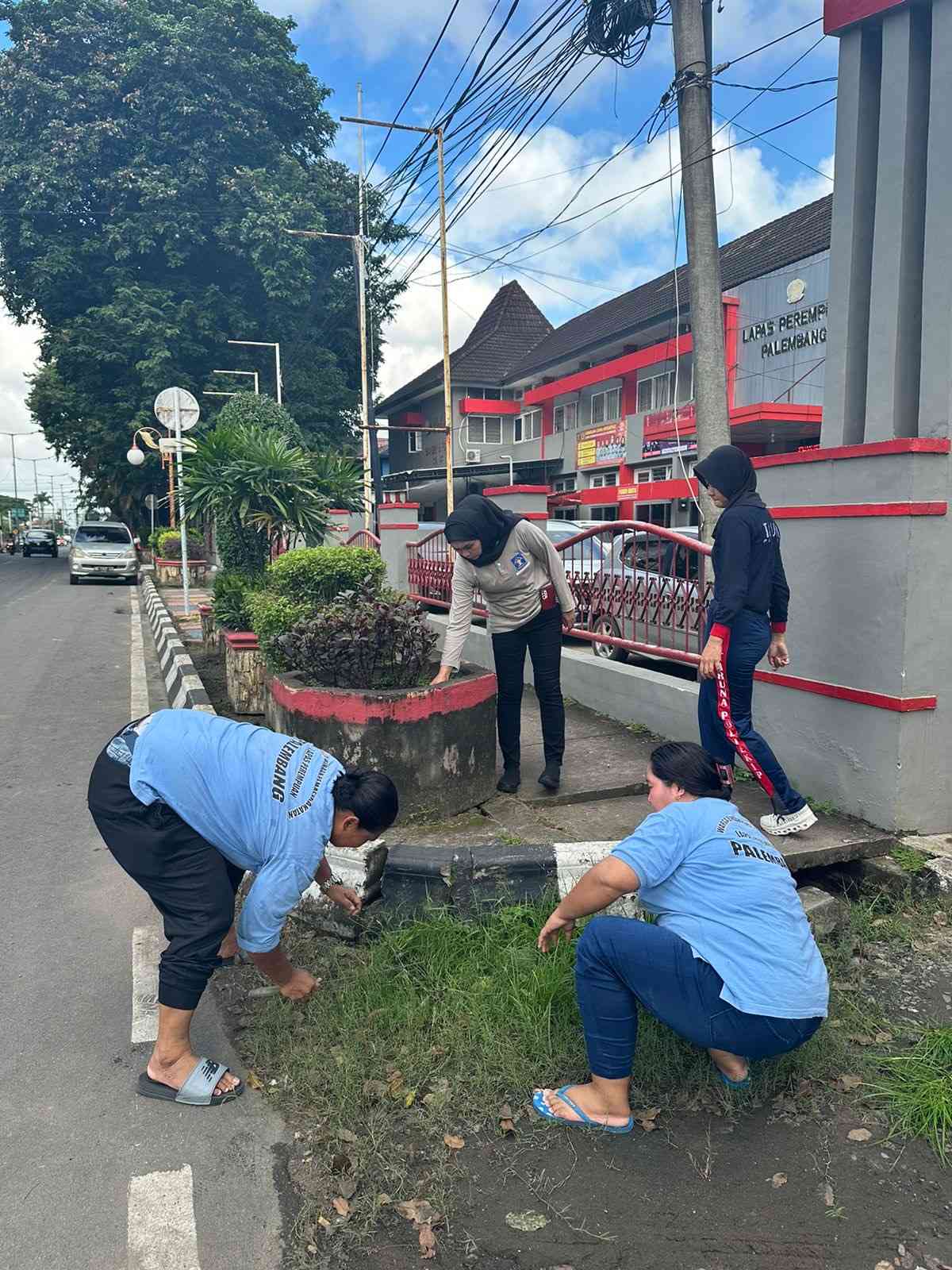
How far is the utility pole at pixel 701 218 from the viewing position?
7.12 meters

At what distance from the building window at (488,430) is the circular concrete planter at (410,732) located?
33.9 metres

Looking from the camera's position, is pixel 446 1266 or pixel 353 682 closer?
pixel 446 1266

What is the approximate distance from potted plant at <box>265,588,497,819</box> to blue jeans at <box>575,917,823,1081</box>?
1.77 meters

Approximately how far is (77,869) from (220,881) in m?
2.08

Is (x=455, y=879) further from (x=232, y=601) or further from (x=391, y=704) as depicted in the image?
(x=232, y=601)

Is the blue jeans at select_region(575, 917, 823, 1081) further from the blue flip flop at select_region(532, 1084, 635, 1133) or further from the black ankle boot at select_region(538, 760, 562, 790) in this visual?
the black ankle boot at select_region(538, 760, 562, 790)

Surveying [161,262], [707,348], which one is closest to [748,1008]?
[707,348]

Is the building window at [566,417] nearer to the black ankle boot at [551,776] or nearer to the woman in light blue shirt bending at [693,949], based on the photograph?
the black ankle boot at [551,776]

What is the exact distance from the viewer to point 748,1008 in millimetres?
2266

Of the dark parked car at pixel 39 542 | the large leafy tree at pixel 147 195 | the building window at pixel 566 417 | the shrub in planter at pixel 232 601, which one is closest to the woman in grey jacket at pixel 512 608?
the shrub in planter at pixel 232 601

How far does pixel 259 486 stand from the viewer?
28.3ft

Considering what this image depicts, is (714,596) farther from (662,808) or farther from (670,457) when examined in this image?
(670,457)

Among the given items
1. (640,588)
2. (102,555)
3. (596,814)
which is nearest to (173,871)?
(596,814)

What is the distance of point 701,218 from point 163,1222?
7.45 m
